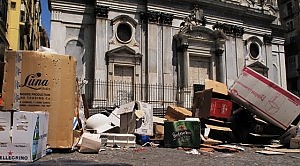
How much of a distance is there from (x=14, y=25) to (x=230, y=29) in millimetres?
15004

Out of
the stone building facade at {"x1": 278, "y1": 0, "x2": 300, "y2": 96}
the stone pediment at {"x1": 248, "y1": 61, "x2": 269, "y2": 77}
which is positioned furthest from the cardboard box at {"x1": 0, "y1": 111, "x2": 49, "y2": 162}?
the stone building facade at {"x1": 278, "y1": 0, "x2": 300, "y2": 96}

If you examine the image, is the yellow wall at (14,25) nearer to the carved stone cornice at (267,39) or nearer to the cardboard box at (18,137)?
the cardboard box at (18,137)

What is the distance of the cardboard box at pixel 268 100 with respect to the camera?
9.05 metres

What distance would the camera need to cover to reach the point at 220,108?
387 inches

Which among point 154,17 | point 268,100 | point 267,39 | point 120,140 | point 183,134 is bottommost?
point 120,140

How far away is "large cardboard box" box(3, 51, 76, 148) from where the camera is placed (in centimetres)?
588

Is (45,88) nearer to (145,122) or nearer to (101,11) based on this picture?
(145,122)

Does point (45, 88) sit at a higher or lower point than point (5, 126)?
higher

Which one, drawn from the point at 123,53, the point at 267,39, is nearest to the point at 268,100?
the point at 123,53


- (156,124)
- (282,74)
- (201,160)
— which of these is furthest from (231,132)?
(282,74)

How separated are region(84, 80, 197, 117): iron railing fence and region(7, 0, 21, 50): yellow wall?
209 inches

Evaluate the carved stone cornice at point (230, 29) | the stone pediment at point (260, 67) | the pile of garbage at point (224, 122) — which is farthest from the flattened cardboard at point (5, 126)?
the stone pediment at point (260, 67)

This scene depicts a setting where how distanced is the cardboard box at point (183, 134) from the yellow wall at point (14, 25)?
47.7ft

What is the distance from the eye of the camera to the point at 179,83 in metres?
21.2
